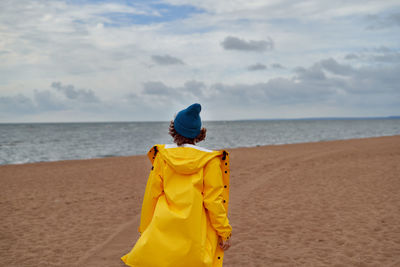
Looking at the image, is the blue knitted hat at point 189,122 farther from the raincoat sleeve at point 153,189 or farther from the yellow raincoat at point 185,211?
the raincoat sleeve at point 153,189

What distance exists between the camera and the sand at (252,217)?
6122 mm

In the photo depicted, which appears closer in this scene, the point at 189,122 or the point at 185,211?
the point at 185,211

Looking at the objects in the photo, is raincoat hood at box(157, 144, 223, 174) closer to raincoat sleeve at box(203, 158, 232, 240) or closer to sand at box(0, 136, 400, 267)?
raincoat sleeve at box(203, 158, 232, 240)

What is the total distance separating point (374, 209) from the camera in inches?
350

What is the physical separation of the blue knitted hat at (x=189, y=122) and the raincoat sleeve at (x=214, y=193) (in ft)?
1.02

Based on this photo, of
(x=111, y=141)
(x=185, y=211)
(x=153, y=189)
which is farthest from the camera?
(x=111, y=141)

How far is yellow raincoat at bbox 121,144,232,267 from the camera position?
285cm

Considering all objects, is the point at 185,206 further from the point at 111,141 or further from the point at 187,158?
the point at 111,141

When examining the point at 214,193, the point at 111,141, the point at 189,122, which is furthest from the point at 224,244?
the point at 111,141

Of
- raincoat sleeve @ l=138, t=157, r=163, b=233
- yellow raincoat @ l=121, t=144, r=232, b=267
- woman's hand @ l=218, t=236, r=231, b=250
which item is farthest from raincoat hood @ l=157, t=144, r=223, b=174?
woman's hand @ l=218, t=236, r=231, b=250

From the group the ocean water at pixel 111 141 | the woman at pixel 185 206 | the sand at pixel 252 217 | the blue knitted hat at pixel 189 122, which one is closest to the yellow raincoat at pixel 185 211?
the woman at pixel 185 206

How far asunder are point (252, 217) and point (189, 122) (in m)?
5.91

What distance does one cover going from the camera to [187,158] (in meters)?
2.90

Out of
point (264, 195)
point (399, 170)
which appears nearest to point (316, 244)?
point (264, 195)
